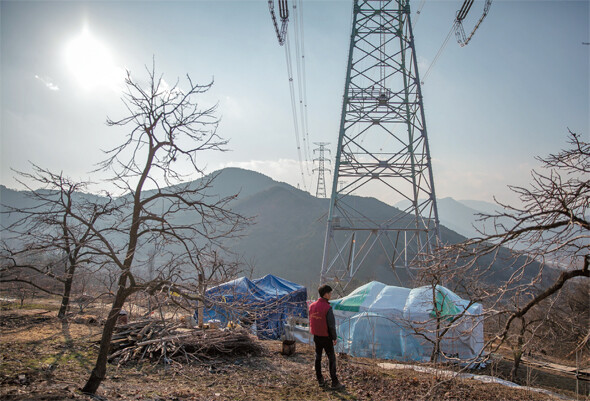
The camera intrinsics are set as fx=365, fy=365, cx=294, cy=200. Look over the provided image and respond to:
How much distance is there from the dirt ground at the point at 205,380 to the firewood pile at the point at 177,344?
0.28 metres

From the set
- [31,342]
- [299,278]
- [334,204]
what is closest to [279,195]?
[299,278]

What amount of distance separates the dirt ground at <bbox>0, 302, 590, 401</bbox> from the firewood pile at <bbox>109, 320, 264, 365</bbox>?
276 millimetres

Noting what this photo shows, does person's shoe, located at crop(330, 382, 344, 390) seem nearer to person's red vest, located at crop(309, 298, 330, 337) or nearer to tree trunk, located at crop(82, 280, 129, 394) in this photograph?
person's red vest, located at crop(309, 298, 330, 337)

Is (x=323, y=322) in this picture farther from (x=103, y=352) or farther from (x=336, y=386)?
(x=103, y=352)

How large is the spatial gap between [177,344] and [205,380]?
1.72 metres

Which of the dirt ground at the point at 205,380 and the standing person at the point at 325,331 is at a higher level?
the standing person at the point at 325,331

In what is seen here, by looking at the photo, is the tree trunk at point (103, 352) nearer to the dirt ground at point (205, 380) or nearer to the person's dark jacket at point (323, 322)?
the dirt ground at point (205, 380)

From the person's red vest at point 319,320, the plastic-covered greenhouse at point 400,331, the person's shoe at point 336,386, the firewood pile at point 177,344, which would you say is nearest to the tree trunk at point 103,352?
the firewood pile at point 177,344

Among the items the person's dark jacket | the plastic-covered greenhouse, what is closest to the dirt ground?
the person's dark jacket

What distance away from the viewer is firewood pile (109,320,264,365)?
785 centimetres

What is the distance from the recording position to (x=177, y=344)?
8.30 m

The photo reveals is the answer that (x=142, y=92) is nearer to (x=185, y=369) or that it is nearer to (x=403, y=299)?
(x=185, y=369)

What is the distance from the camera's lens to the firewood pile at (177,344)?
7.85 metres

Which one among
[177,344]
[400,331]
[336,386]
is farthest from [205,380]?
[400,331]
